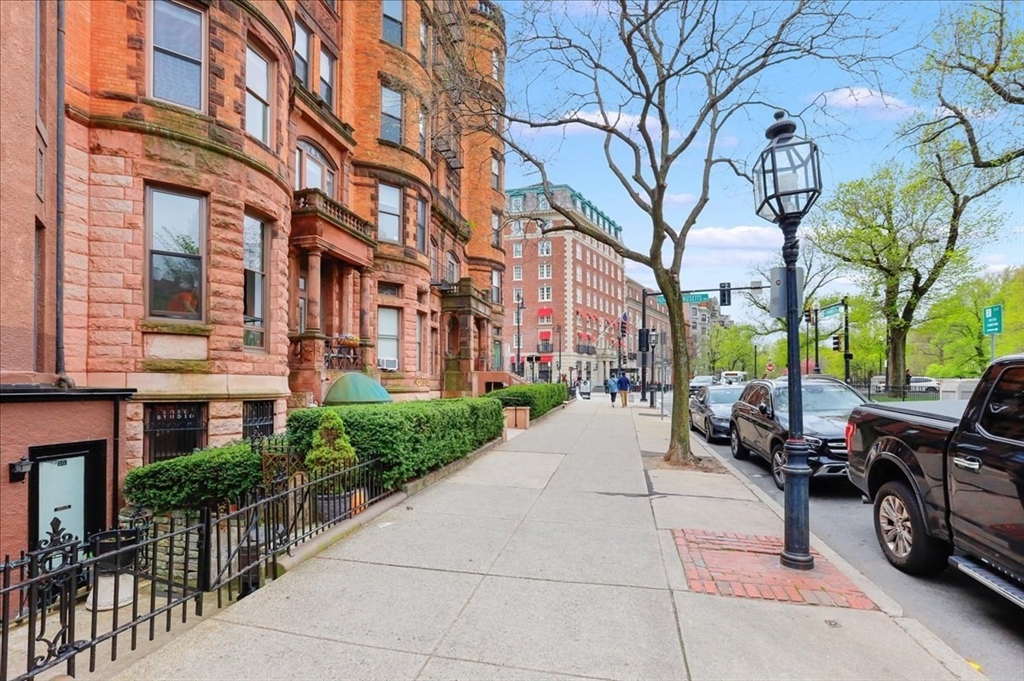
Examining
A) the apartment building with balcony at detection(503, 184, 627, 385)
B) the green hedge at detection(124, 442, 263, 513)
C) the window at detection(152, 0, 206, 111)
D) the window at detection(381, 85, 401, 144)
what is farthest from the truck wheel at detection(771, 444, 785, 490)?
the apartment building with balcony at detection(503, 184, 627, 385)

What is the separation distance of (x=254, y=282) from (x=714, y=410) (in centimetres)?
1228

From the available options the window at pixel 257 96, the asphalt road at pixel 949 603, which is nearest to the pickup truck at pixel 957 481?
the asphalt road at pixel 949 603

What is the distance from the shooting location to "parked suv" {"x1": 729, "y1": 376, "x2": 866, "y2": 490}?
8.34 meters

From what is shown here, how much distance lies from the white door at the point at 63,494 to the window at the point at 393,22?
53.6 feet

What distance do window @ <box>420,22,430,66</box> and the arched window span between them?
6.44m

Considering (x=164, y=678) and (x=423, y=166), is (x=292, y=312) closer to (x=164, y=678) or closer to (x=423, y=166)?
(x=423, y=166)

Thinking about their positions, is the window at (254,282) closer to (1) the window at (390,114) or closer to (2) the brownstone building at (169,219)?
(2) the brownstone building at (169,219)

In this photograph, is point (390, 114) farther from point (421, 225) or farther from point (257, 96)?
point (257, 96)

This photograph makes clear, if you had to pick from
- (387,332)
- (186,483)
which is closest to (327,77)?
(387,332)

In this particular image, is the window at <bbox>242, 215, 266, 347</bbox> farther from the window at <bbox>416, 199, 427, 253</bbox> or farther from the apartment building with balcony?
the apartment building with balcony

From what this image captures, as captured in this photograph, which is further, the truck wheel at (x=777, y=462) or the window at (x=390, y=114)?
the window at (x=390, y=114)

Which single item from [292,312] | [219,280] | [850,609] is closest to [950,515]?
[850,609]

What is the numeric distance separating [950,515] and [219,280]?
10.4 meters

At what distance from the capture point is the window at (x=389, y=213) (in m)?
18.0
